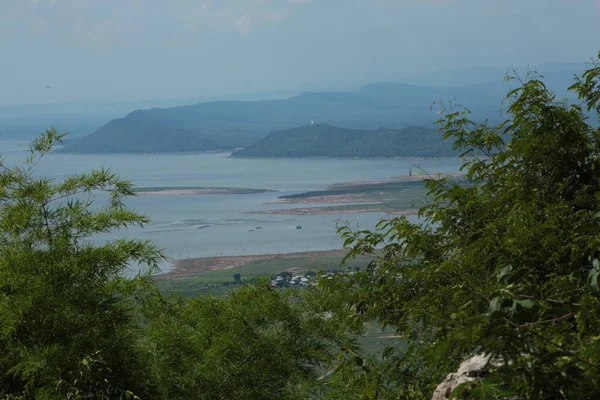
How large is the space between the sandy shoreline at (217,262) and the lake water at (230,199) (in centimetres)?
87

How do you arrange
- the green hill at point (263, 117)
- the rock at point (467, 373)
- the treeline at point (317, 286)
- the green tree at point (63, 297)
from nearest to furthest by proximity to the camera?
the rock at point (467, 373)
the treeline at point (317, 286)
the green tree at point (63, 297)
the green hill at point (263, 117)

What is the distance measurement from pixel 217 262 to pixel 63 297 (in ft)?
73.0

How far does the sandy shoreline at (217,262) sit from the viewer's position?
943 inches

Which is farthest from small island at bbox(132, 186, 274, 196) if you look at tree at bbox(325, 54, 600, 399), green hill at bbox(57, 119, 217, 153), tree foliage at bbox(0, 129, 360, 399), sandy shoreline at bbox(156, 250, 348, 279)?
tree at bbox(325, 54, 600, 399)

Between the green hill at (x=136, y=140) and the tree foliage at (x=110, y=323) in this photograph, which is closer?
the tree foliage at (x=110, y=323)

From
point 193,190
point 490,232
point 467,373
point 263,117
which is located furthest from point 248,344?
point 263,117

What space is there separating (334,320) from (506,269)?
3.89m

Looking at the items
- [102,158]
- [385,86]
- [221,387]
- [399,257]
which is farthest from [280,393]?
[385,86]

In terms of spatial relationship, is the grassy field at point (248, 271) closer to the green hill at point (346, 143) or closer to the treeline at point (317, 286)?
the treeline at point (317, 286)

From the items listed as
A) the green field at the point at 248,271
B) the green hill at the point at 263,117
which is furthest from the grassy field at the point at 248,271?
the green hill at the point at 263,117

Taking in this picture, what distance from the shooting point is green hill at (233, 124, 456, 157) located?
56.8 metres

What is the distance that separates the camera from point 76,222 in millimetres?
4168

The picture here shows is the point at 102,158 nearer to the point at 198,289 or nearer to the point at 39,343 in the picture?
the point at 198,289

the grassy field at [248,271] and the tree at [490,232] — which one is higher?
the tree at [490,232]
